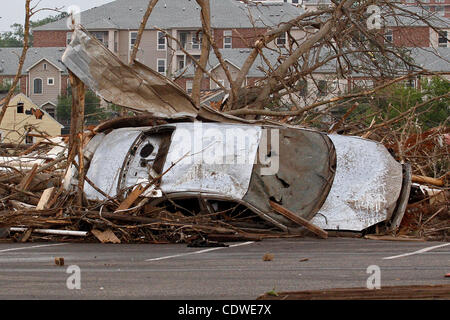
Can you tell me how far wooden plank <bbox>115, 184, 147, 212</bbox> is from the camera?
510 inches

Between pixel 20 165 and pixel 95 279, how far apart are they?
27.2 feet

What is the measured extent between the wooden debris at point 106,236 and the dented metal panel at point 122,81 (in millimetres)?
1863

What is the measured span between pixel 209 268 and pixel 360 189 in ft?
15.1

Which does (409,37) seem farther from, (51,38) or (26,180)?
(51,38)

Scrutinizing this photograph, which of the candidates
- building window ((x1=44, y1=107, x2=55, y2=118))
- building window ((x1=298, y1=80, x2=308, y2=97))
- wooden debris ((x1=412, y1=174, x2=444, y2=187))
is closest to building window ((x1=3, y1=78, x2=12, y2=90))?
building window ((x1=44, y1=107, x2=55, y2=118))

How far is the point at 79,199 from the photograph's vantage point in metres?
13.4

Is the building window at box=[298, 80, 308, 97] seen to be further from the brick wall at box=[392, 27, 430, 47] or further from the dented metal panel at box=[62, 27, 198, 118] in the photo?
the dented metal panel at box=[62, 27, 198, 118]

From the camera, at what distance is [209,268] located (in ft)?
30.9

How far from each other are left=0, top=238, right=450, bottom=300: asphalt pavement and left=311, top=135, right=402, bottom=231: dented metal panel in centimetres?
51

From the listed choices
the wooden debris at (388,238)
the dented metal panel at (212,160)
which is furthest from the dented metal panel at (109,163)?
the wooden debris at (388,238)

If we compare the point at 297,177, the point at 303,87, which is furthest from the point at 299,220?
the point at 303,87

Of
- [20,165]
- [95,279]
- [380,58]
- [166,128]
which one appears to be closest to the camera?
[95,279]
